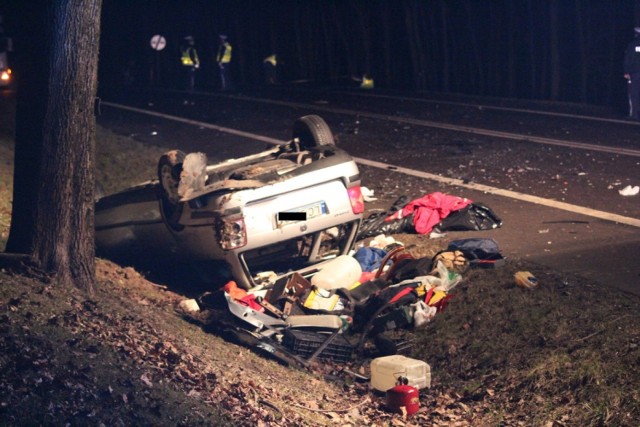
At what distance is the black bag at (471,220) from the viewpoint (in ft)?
35.3

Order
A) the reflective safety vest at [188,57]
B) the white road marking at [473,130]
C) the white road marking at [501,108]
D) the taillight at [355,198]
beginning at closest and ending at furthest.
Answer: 1. the taillight at [355,198]
2. the white road marking at [473,130]
3. the white road marking at [501,108]
4. the reflective safety vest at [188,57]

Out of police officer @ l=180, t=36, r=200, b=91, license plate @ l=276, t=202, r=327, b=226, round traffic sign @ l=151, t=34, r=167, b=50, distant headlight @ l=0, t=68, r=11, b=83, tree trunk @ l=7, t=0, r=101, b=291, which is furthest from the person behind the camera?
round traffic sign @ l=151, t=34, r=167, b=50

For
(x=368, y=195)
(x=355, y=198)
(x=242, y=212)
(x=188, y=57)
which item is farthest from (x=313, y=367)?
(x=188, y=57)

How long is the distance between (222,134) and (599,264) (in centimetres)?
1122

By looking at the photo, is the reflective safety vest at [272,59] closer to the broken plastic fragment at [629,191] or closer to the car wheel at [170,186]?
the broken plastic fragment at [629,191]

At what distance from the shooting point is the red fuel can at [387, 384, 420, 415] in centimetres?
681

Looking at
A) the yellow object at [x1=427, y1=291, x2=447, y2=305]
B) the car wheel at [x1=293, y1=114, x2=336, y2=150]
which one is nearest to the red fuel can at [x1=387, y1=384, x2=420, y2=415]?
the yellow object at [x1=427, y1=291, x2=447, y2=305]

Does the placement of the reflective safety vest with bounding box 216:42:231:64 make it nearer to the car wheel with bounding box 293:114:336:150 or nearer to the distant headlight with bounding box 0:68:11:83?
the distant headlight with bounding box 0:68:11:83

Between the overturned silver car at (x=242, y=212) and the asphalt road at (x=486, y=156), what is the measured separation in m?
2.04

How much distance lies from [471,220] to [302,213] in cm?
278

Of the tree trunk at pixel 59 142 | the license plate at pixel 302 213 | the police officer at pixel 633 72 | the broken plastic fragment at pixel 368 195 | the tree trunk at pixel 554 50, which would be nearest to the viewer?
the tree trunk at pixel 59 142

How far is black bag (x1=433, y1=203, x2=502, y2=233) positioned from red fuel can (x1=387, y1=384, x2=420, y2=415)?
4.11 meters

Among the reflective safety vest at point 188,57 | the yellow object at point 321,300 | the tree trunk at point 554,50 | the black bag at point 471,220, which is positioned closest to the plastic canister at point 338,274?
the yellow object at point 321,300

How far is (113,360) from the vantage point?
20.4ft
